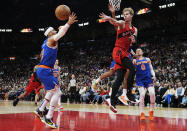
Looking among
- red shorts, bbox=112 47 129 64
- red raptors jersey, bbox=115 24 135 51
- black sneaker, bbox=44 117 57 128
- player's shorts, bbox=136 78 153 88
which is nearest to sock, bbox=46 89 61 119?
black sneaker, bbox=44 117 57 128

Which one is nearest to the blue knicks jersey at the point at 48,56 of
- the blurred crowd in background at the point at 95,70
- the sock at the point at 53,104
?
the sock at the point at 53,104

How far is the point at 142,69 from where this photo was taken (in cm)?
546

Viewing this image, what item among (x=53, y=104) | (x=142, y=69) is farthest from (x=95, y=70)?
(x=53, y=104)

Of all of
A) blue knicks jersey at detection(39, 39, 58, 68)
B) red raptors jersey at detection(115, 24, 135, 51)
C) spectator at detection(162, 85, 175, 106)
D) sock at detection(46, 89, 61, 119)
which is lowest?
spectator at detection(162, 85, 175, 106)

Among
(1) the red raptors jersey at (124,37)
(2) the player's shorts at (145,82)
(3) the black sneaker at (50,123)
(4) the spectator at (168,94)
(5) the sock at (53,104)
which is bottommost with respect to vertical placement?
(4) the spectator at (168,94)

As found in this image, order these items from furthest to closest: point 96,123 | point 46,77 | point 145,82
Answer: point 145,82 < point 96,123 < point 46,77

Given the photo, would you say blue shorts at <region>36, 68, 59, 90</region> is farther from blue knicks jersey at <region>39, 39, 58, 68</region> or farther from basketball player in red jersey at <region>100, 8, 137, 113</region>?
basketball player in red jersey at <region>100, 8, 137, 113</region>

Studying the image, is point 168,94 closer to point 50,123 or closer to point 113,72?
point 113,72

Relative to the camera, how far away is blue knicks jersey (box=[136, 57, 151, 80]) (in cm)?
543

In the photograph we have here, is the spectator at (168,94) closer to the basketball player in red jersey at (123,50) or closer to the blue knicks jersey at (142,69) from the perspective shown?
the blue knicks jersey at (142,69)

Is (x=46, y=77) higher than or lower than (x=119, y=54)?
lower

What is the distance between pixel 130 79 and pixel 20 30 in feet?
97.2

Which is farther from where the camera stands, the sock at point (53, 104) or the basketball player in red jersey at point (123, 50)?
the basketball player in red jersey at point (123, 50)

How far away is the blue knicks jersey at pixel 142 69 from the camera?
5.43 m
